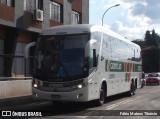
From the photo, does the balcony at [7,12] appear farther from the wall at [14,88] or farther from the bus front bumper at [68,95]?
the bus front bumper at [68,95]

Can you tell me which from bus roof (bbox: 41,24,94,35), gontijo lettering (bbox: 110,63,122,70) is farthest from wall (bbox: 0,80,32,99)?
bus roof (bbox: 41,24,94,35)

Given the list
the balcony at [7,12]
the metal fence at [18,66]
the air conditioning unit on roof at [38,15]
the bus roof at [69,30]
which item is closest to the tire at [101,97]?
the bus roof at [69,30]

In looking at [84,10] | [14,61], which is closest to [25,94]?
[14,61]

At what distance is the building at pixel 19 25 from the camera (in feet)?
90.1

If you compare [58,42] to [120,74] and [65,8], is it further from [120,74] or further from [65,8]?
[65,8]

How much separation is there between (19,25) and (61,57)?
13.8 m

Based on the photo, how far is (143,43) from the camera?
134750mm

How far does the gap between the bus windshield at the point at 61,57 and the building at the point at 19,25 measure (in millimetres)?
10604

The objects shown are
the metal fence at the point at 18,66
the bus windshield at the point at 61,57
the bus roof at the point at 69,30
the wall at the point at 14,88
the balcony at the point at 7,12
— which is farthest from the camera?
the metal fence at the point at 18,66

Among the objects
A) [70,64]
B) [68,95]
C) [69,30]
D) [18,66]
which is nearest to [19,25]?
[18,66]

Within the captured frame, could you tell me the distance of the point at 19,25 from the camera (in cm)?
2900

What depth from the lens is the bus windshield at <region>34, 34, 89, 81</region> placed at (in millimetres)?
15641

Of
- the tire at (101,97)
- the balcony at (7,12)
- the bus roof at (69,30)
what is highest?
the balcony at (7,12)

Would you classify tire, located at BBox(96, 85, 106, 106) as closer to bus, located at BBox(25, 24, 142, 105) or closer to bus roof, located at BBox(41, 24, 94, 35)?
bus, located at BBox(25, 24, 142, 105)
